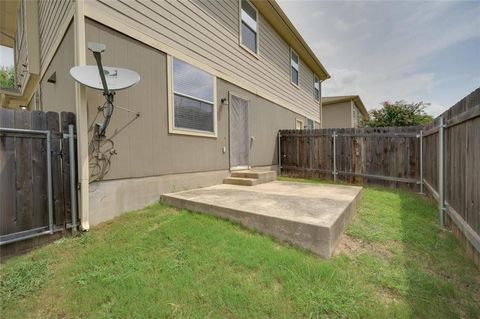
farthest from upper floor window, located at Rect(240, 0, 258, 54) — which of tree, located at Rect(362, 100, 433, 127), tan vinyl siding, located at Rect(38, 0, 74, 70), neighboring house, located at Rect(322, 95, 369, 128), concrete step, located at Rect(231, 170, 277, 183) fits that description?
neighboring house, located at Rect(322, 95, 369, 128)

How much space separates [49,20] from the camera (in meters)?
5.12

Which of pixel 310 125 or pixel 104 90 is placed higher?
pixel 310 125

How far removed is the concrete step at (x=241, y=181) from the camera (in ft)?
19.3

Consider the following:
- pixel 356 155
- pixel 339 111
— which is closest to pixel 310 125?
pixel 356 155

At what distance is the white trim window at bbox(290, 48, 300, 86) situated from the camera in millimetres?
10984

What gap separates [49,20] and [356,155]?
8.86 m

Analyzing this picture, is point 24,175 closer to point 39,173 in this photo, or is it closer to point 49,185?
point 39,173

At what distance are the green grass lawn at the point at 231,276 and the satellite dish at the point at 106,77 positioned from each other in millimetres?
2032

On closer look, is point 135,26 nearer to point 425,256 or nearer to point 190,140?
point 190,140

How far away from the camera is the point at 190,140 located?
5.41 m

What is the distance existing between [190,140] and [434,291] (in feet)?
15.2

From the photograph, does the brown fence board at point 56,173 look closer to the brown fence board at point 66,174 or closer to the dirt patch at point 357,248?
the brown fence board at point 66,174

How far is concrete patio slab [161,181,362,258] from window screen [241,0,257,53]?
5.35m

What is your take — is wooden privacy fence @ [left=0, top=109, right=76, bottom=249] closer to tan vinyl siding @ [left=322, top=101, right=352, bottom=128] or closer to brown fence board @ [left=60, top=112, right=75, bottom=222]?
brown fence board @ [left=60, top=112, right=75, bottom=222]
